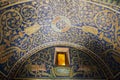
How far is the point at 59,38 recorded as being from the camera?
23.9ft

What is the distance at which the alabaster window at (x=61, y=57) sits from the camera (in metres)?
7.38

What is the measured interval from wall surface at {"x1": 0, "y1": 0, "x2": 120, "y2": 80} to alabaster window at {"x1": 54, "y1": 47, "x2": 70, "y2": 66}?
155 mm

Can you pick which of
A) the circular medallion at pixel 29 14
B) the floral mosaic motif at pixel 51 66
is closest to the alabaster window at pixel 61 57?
the floral mosaic motif at pixel 51 66

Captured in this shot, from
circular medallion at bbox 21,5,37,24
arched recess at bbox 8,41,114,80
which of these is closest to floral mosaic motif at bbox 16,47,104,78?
arched recess at bbox 8,41,114,80

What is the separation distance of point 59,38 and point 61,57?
0.74 metres

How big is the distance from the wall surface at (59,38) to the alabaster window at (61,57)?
15cm

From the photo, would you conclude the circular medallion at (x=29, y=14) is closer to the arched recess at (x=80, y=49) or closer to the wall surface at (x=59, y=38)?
the wall surface at (x=59, y=38)

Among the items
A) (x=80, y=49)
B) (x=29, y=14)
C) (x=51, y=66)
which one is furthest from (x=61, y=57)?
(x=29, y=14)

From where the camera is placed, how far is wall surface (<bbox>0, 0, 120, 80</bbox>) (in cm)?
630

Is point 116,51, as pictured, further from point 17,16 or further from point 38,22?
point 17,16

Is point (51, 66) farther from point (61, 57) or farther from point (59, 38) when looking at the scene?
point (59, 38)

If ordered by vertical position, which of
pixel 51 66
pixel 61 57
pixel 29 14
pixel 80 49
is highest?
pixel 29 14

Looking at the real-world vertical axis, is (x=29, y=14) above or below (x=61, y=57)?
above

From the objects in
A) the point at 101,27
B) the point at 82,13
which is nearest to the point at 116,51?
the point at 101,27
